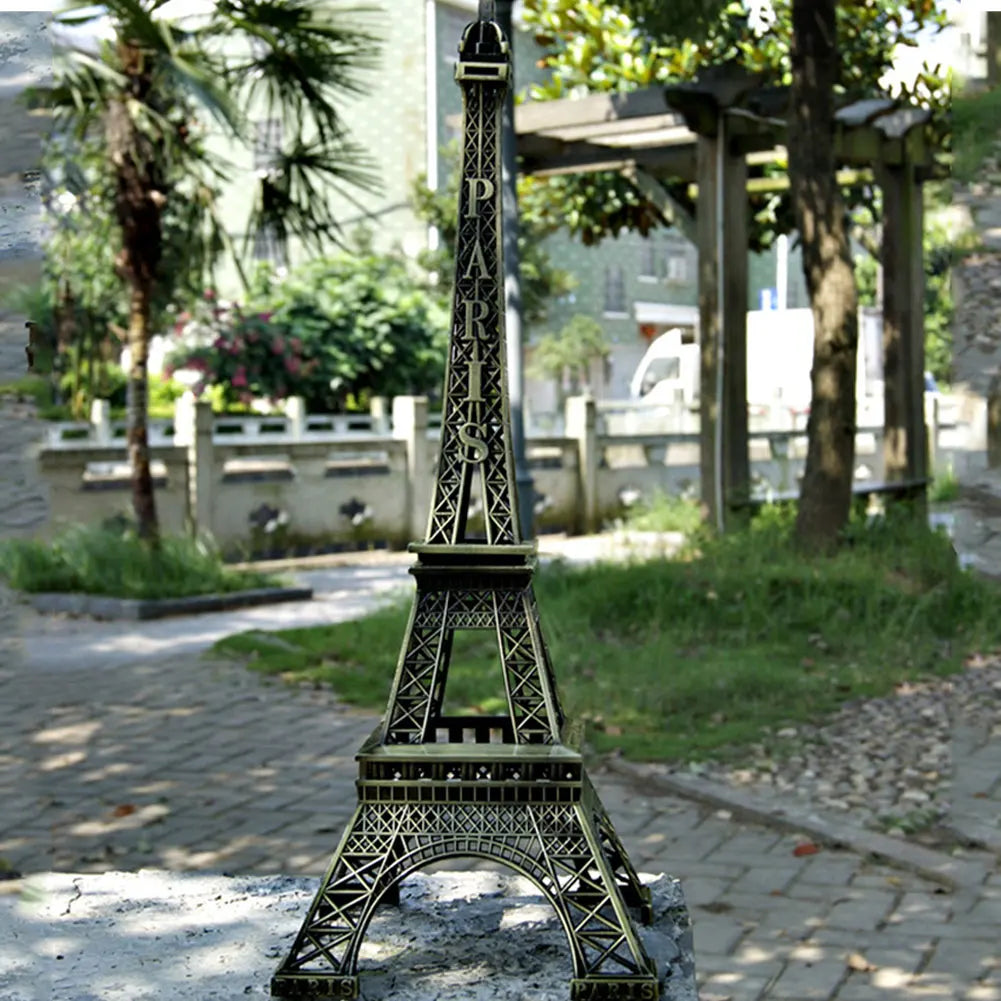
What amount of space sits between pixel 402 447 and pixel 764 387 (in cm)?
521

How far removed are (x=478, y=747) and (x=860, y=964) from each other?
2.13 meters

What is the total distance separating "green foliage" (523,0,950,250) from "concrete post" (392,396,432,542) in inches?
118

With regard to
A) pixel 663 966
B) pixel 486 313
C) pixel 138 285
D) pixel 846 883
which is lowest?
pixel 846 883

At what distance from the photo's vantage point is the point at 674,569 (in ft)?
37.0

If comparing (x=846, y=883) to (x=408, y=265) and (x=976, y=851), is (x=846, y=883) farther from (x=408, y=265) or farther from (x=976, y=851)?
(x=408, y=265)

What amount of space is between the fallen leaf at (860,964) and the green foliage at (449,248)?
23.1 m

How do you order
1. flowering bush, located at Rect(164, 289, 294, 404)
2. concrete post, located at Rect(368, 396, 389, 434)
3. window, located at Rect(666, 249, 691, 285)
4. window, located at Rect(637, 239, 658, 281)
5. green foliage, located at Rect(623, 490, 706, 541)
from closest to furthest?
1. green foliage, located at Rect(623, 490, 706, 541)
2. concrete post, located at Rect(368, 396, 389, 434)
3. flowering bush, located at Rect(164, 289, 294, 404)
4. window, located at Rect(637, 239, 658, 281)
5. window, located at Rect(666, 249, 691, 285)

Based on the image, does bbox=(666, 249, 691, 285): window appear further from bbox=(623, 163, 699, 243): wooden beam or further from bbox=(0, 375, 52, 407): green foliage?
bbox=(0, 375, 52, 407): green foliage

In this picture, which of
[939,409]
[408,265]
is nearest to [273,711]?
[939,409]

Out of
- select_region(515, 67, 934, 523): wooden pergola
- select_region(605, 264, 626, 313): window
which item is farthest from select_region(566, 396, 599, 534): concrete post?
select_region(605, 264, 626, 313): window

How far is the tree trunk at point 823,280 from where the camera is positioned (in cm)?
1155

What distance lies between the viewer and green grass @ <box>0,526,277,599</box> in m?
13.0

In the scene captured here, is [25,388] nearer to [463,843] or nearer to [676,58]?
[463,843]

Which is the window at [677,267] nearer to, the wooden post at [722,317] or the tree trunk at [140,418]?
the wooden post at [722,317]
